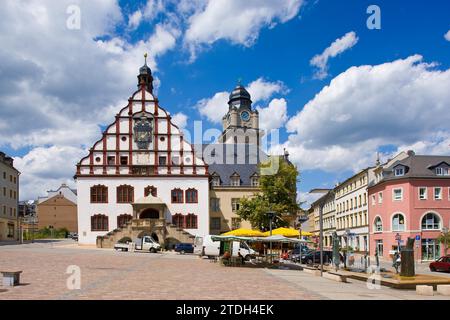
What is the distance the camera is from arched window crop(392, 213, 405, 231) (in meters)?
50.9

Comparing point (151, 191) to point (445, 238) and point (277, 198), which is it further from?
point (445, 238)

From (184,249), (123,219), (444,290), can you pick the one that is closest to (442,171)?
(184,249)

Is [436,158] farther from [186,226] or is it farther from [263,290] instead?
[263,290]

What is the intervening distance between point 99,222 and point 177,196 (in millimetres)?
9857

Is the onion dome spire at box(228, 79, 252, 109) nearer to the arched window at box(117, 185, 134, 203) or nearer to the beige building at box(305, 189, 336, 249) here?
the beige building at box(305, 189, 336, 249)

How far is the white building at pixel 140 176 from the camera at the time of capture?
61.4 meters

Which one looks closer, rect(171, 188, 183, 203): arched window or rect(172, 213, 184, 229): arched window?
rect(172, 213, 184, 229): arched window

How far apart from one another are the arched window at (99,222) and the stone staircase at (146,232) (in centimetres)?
290

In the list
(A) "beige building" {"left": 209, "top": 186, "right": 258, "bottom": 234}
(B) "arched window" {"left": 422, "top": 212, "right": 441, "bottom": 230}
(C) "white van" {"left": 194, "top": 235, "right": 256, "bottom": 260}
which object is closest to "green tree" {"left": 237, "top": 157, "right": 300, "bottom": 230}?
(C) "white van" {"left": 194, "top": 235, "right": 256, "bottom": 260}

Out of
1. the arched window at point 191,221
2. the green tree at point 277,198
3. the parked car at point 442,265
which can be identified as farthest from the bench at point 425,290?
the arched window at point 191,221

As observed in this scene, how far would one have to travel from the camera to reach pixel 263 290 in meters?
18.8
